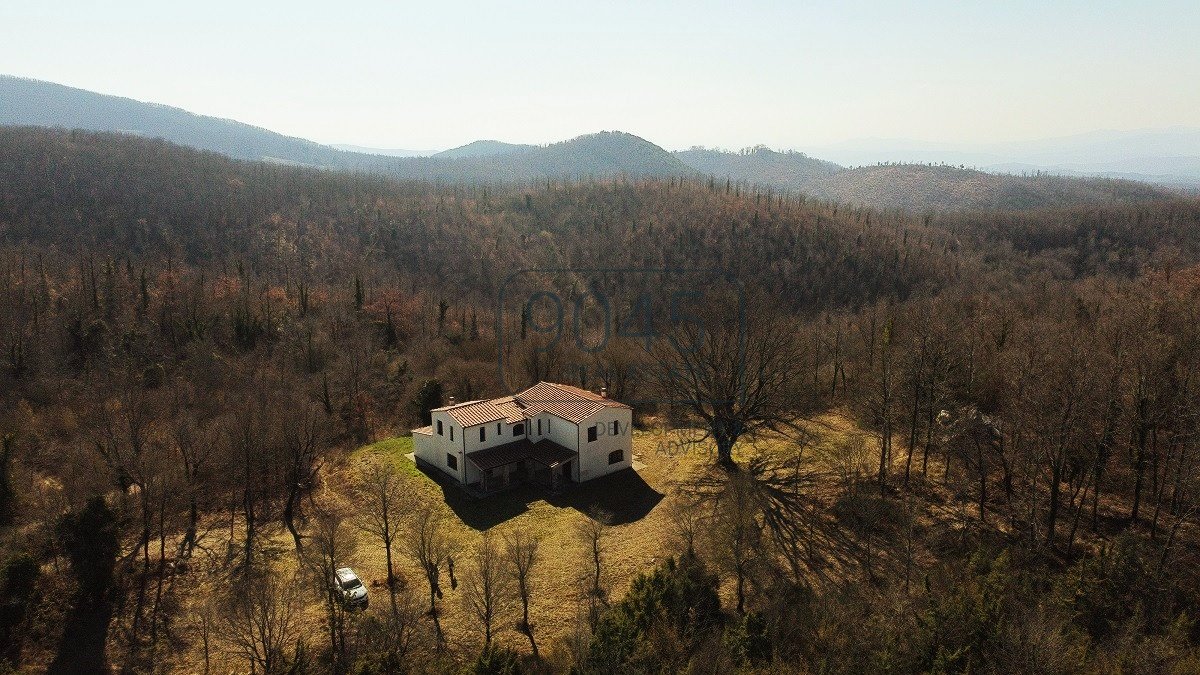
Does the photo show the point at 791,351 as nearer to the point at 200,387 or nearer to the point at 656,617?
the point at 656,617

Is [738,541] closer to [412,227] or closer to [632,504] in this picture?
[632,504]

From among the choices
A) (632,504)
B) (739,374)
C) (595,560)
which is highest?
(739,374)

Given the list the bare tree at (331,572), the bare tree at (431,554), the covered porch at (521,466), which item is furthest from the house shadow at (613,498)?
the bare tree at (331,572)

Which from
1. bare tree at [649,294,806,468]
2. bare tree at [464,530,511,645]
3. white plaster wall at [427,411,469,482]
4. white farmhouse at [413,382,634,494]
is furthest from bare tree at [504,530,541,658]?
bare tree at [649,294,806,468]

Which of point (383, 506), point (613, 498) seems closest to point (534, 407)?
point (613, 498)

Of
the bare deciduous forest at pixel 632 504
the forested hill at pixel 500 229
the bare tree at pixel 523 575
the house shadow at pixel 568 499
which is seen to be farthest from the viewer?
the forested hill at pixel 500 229

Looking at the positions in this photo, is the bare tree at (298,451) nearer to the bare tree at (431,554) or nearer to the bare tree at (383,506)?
the bare tree at (383,506)
